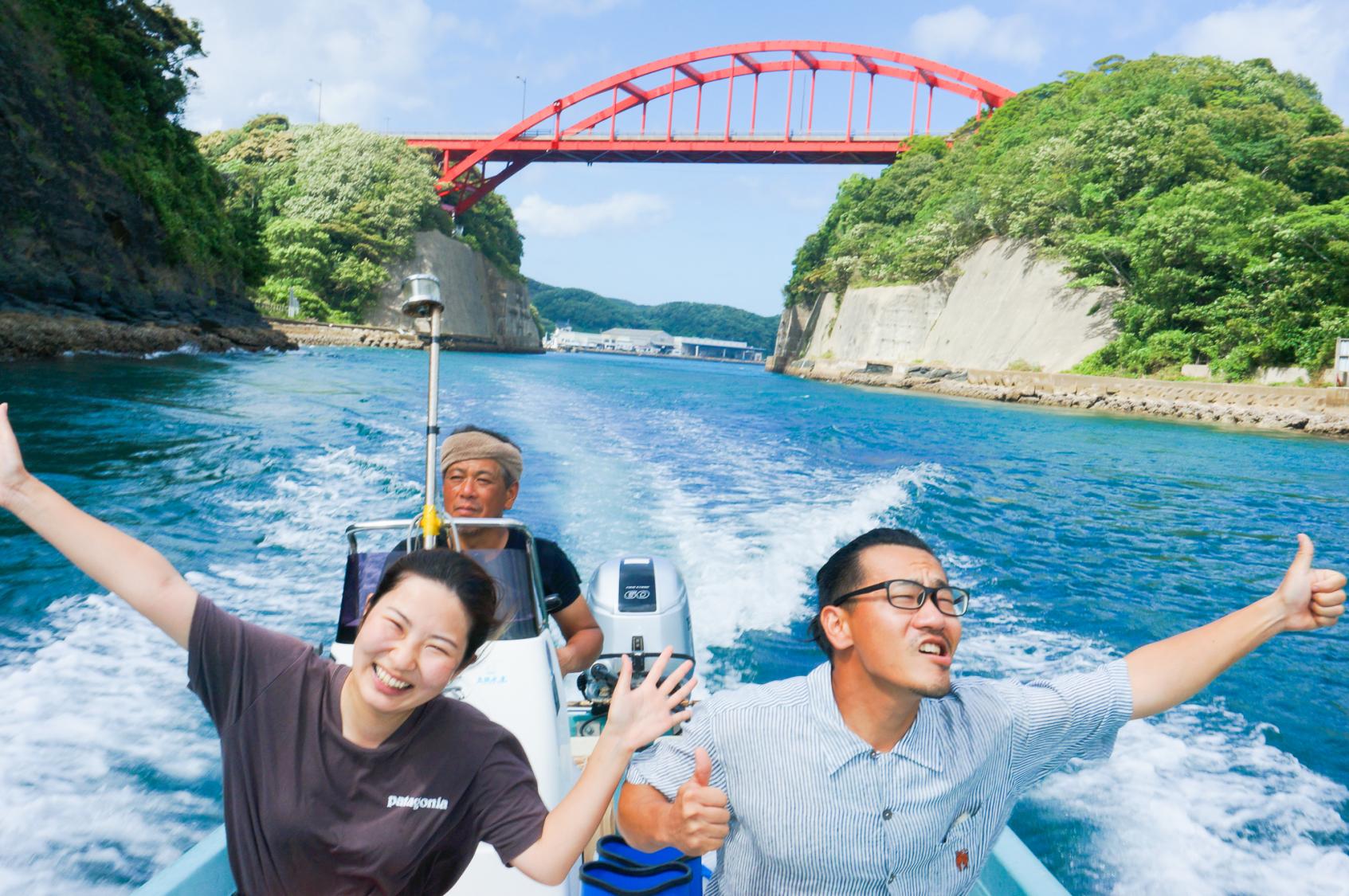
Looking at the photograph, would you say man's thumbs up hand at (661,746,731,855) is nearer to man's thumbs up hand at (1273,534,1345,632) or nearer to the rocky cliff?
man's thumbs up hand at (1273,534,1345,632)

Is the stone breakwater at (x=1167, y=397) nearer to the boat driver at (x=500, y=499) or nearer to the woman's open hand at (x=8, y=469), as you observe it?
the boat driver at (x=500, y=499)

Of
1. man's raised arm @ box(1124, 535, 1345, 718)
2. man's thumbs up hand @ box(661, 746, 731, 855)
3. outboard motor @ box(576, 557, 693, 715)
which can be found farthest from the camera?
outboard motor @ box(576, 557, 693, 715)

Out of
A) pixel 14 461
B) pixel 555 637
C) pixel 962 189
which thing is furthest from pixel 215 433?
pixel 962 189

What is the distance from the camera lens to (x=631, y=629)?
3781 millimetres

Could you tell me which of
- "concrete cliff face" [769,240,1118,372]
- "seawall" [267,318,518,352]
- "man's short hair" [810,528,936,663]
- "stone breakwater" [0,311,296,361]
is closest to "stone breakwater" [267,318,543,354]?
"seawall" [267,318,518,352]

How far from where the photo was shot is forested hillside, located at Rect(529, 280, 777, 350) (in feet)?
491

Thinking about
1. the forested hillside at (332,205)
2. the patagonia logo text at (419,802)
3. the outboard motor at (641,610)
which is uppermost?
the forested hillside at (332,205)

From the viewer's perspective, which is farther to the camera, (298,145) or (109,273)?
(298,145)

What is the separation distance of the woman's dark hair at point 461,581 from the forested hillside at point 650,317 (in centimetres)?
14435

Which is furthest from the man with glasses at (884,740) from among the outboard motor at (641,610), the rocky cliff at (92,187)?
the rocky cliff at (92,187)

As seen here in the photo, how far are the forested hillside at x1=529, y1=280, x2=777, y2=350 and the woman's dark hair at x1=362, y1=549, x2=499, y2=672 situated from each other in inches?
5683

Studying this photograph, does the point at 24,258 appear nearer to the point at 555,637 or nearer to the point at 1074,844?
the point at 555,637

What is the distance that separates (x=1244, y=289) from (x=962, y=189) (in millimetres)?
16371

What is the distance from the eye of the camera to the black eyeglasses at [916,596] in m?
1.55
